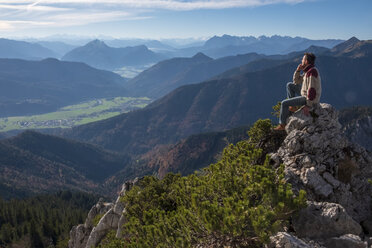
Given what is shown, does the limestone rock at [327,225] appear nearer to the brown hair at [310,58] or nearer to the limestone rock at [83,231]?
the brown hair at [310,58]

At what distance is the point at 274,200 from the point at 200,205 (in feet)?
13.3

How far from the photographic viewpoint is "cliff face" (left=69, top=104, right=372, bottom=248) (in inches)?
615

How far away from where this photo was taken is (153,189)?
28.2 m

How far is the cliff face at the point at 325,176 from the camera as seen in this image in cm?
1563

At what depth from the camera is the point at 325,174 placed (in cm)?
1883

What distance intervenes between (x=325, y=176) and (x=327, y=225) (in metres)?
4.14

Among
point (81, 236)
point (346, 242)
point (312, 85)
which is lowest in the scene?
point (81, 236)

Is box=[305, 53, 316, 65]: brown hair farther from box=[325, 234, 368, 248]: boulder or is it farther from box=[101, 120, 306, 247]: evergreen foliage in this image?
box=[325, 234, 368, 248]: boulder

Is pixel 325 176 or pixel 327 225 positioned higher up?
pixel 325 176

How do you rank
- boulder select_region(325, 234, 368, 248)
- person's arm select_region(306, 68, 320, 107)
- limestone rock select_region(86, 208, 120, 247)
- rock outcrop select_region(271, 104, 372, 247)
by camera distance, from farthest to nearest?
limestone rock select_region(86, 208, 120, 247) < person's arm select_region(306, 68, 320, 107) < rock outcrop select_region(271, 104, 372, 247) < boulder select_region(325, 234, 368, 248)

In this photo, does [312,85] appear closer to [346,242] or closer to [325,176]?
[325,176]

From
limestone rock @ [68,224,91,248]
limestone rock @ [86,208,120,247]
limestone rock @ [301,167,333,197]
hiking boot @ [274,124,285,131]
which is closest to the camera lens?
limestone rock @ [301,167,333,197]

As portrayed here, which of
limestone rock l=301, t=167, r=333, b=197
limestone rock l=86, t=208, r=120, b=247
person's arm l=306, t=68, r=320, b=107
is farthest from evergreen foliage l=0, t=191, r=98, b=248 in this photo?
person's arm l=306, t=68, r=320, b=107

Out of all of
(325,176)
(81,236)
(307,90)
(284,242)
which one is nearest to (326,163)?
(325,176)
